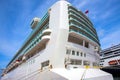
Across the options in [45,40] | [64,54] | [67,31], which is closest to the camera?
[64,54]

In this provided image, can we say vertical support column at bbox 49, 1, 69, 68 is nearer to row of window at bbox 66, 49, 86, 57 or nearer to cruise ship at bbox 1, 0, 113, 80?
cruise ship at bbox 1, 0, 113, 80

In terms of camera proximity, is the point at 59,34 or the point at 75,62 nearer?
the point at 59,34

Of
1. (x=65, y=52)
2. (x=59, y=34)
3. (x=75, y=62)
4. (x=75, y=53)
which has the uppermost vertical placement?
(x=59, y=34)

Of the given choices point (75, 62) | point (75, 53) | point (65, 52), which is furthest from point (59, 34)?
point (75, 62)

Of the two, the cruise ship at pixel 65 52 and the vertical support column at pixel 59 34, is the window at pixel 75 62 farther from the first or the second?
the vertical support column at pixel 59 34

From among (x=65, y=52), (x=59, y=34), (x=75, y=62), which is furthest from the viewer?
(x=75, y=62)

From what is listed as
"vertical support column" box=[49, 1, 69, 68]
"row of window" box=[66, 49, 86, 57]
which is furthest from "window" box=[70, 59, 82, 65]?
"vertical support column" box=[49, 1, 69, 68]

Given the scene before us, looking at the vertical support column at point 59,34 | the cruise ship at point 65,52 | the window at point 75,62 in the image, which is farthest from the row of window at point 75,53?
the vertical support column at point 59,34

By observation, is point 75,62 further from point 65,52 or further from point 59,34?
point 59,34

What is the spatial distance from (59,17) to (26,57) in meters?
19.1

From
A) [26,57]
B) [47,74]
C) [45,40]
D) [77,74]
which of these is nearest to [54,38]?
[45,40]

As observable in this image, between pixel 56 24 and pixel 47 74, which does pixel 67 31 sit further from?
pixel 47 74

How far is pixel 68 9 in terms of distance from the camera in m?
21.9

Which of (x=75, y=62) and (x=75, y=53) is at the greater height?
(x=75, y=53)
